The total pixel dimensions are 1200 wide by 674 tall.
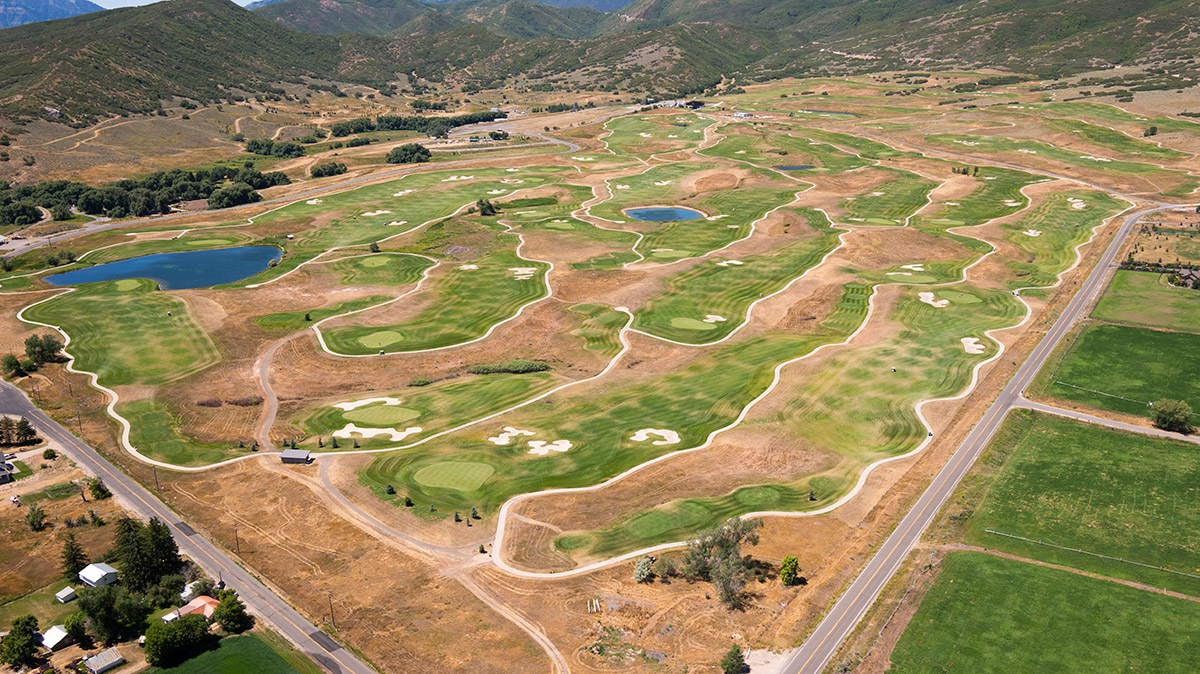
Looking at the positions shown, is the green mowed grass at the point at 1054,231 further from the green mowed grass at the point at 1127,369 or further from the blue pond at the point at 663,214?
the blue pond at the point at 663,214

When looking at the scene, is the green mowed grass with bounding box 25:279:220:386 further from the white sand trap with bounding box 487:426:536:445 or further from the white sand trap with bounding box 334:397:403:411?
the white sand trap with bounding box 487:426:536:445

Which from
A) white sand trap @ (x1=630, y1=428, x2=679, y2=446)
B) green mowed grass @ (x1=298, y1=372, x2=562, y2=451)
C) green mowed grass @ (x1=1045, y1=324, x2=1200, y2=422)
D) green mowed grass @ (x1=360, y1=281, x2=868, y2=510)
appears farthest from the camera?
green mowed grass @ (x1=1045, y1=324, x2=1200, y2=422)

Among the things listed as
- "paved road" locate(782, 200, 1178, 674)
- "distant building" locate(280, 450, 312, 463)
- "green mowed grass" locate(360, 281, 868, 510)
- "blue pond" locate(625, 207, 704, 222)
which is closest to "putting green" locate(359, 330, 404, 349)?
"green mowed grass" locate(360, 281, 868, 510)

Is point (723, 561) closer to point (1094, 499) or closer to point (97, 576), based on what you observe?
point (1094, 499)

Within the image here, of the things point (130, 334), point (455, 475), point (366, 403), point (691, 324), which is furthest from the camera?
point (691, 324)

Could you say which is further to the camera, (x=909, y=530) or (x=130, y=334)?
(x=130, y=334)

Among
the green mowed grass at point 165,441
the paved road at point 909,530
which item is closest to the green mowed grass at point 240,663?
the green mowed grass at point 165,441

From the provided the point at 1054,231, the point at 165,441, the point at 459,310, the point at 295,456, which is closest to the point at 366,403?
the point at 295,456
